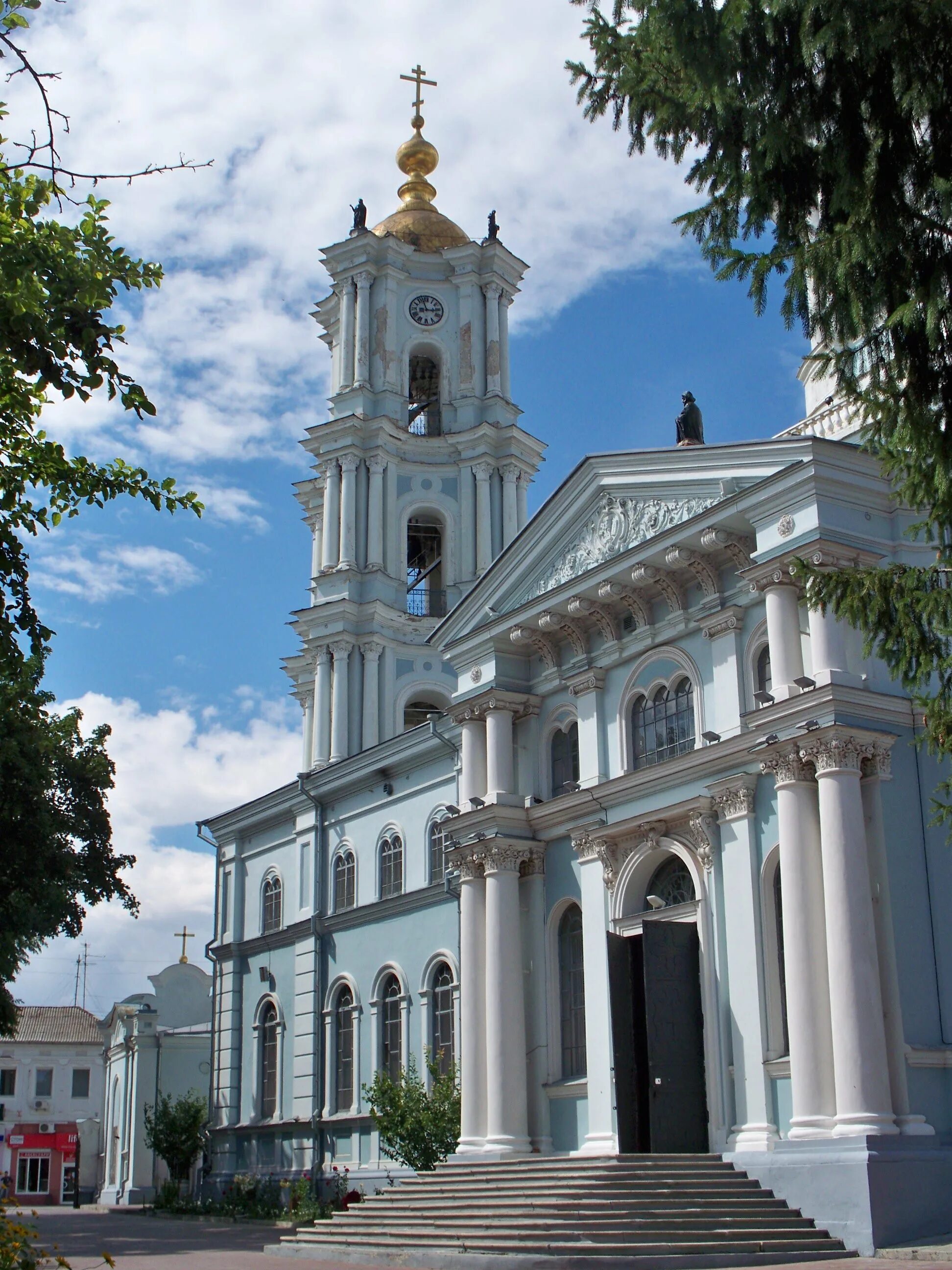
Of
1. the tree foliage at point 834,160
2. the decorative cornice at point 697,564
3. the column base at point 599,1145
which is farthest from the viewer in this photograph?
the decorative cornice at point 697,564

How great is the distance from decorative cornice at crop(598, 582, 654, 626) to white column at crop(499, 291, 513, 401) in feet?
54.5

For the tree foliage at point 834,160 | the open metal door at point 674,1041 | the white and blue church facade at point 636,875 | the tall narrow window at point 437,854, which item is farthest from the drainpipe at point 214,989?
the tree foliage at point 834,160

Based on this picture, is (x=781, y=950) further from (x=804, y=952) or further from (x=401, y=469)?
(x=401, y=469)

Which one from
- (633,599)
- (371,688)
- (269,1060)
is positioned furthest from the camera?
(371,688)

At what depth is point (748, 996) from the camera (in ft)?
61.2

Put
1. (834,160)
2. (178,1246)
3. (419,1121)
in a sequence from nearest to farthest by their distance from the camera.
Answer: (834,160)
(178,1246)
(419,1121)

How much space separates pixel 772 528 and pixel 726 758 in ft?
9.91

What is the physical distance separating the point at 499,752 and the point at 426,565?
14794 millimetres

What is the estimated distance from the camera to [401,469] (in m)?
36.6

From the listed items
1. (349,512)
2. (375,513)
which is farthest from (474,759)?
(349,512)

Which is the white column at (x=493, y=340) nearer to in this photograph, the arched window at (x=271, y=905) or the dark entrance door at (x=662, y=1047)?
the arched window at (x=271, y=905)

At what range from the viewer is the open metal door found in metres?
19.1

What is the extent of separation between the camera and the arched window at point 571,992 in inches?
855

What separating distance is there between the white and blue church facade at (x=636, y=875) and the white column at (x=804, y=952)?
0.03m
